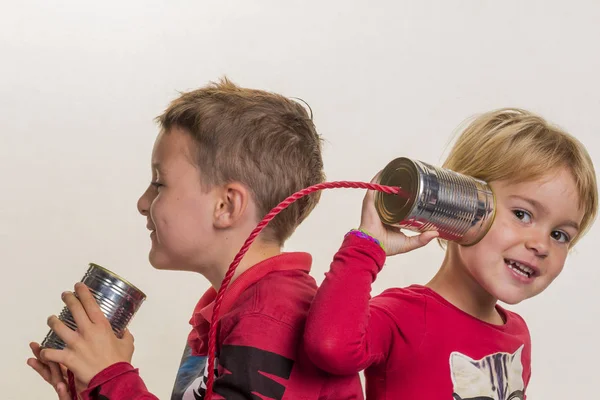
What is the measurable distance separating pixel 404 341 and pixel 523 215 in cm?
30

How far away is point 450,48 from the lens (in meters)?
2.85

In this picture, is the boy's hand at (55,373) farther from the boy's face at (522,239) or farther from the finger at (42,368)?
the boy's face at (522,239)

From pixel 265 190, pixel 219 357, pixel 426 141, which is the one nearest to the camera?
pixel 219 357

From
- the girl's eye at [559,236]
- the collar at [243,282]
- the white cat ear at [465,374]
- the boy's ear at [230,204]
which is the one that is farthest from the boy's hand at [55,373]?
the girl's eye at [559,236]

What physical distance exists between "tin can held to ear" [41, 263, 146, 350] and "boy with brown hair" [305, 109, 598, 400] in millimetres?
383

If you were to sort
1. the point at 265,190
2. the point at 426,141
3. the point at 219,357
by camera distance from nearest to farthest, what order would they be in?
the point at 219,357 < the point at 265,190 < the point at 426,141

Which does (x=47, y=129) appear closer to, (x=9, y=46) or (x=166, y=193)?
(x=9, y=46)

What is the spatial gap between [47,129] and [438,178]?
1.72 m

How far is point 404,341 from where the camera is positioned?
5.16 ft

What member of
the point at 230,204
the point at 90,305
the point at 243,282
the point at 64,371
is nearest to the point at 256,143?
the point at 230,204

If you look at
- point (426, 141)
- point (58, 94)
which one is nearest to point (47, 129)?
point (58, 94)

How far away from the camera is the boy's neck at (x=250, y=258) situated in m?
1.53

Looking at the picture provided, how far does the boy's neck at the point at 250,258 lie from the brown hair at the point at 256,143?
0.02 meters

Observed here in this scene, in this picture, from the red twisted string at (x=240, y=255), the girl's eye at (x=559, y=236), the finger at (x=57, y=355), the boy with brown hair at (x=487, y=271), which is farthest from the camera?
the girl's eye at (x=559, y=236)
